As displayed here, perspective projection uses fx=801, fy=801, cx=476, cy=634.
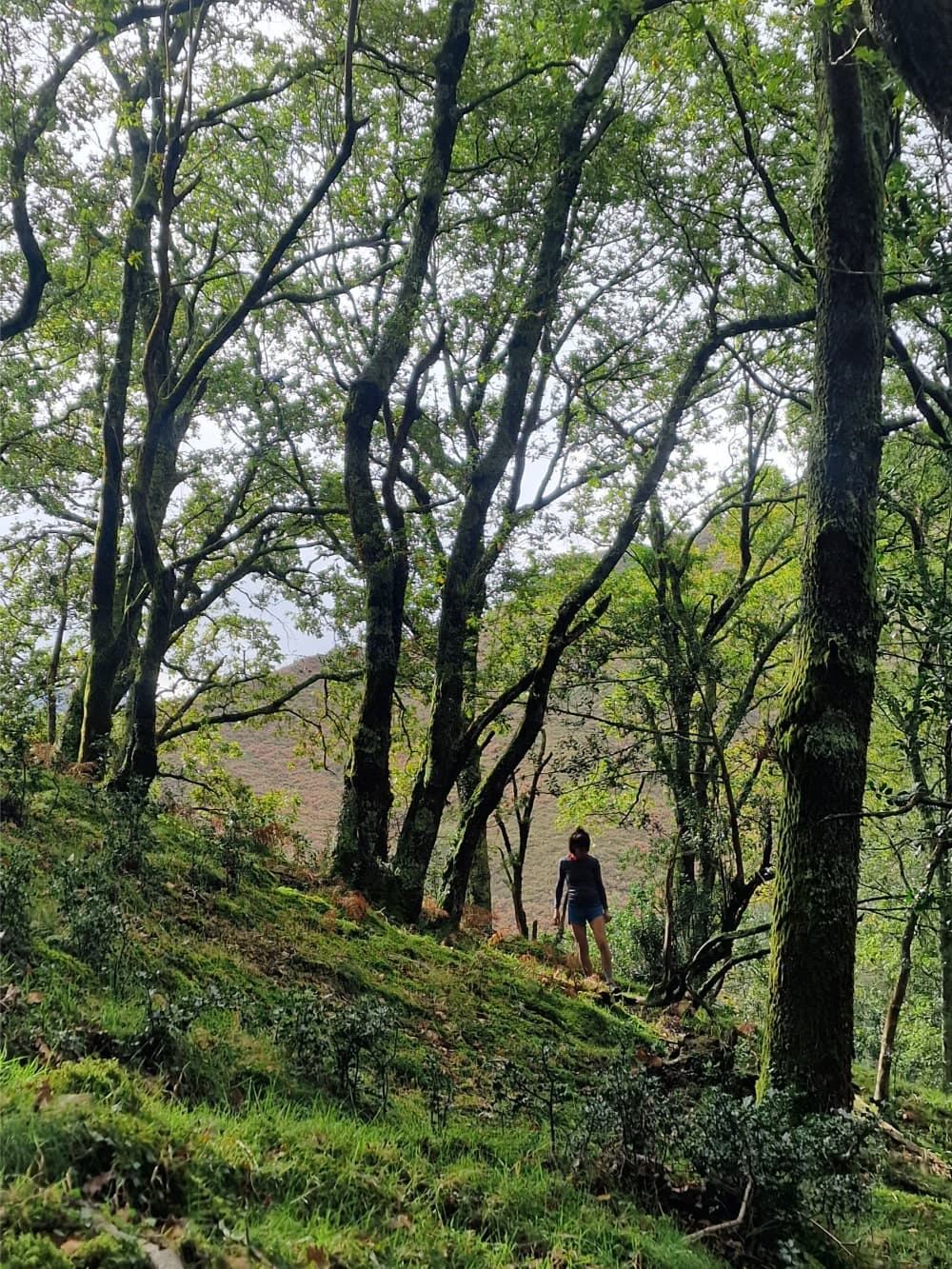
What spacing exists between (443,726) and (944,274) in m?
6.19

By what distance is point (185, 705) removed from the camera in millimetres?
19234

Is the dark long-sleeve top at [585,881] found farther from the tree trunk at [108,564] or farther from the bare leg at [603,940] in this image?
the tree trunk at [108,564]

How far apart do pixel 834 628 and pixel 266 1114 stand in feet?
13.6

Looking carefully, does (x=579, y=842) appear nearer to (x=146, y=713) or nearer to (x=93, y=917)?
(x=146, y=713)

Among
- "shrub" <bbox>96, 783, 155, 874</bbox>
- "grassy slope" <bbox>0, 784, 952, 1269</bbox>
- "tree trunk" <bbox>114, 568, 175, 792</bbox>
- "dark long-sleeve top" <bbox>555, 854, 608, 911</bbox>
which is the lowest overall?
"grassy slope" <bbox>0, 784, 952, 1269</bbox>

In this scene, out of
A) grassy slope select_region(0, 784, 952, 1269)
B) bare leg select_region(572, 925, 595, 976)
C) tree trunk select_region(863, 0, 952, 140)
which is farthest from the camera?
bare leg select_region(572, 925, 595, 976)

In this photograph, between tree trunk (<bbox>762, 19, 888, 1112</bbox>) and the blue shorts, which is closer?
tree trunk (<bbox>762, 19, 888, 1112</bbox>)

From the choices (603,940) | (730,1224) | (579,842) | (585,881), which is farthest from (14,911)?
(603,940)

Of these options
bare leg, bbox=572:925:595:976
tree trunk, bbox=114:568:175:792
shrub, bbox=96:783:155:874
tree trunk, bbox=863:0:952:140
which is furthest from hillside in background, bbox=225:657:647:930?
tree trunk, bbox=863:0:952:140

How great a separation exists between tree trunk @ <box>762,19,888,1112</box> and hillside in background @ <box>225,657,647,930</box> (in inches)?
403

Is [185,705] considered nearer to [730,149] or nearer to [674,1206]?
[730,149]

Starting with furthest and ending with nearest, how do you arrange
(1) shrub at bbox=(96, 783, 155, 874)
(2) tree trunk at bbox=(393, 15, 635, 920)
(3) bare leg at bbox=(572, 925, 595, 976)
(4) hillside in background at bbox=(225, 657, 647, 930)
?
(4) hillside in background at bbox=(225, 657, 647, 930), (3) bare leg at bbox=(572, 925, 595, 976), (2) tree trunk at bbox=(393, 15, 635, 920), (1) shrub at bbox=(96, 783, 155, 874)

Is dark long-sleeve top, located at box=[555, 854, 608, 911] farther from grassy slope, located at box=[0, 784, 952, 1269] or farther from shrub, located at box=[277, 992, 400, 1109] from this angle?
shrub, located at box=[277, 992, 400, 1109]

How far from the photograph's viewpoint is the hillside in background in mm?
21339
